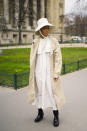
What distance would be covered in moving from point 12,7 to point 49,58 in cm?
5280

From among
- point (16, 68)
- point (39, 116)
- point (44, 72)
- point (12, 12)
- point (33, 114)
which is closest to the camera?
point (44, 72)

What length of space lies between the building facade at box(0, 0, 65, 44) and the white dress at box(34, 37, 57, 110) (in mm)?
35008

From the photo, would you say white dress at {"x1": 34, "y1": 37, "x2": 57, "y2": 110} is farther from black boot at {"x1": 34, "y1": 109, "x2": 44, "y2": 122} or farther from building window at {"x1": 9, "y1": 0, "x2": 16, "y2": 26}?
building window at {"x1": 9, "y1": 0, "x2": 16, "y2": 26}

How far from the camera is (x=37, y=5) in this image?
214 feet

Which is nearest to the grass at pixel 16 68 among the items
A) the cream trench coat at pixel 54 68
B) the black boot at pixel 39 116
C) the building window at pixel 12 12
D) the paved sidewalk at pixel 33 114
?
the paved sidewalk at pixel 33 114

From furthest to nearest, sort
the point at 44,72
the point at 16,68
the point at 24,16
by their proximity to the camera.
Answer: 1. the point at 24,16
2. the point at 16,68
3. the point at 44,72

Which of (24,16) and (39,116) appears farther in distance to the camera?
(24,16)

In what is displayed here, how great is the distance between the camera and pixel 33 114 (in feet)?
17.0

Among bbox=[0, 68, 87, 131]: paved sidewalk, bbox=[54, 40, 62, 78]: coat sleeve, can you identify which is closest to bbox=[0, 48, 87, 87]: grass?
bbox=[0, 68, 87, 131]: paved sidewalk

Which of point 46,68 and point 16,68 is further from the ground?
point 46,68

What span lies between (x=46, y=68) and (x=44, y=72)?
10 centimetres

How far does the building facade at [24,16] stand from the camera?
160 feet

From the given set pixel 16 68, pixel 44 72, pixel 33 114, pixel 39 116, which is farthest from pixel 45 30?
pixel 16 68

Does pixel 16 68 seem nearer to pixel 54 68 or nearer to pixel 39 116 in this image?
pixel 39 116
